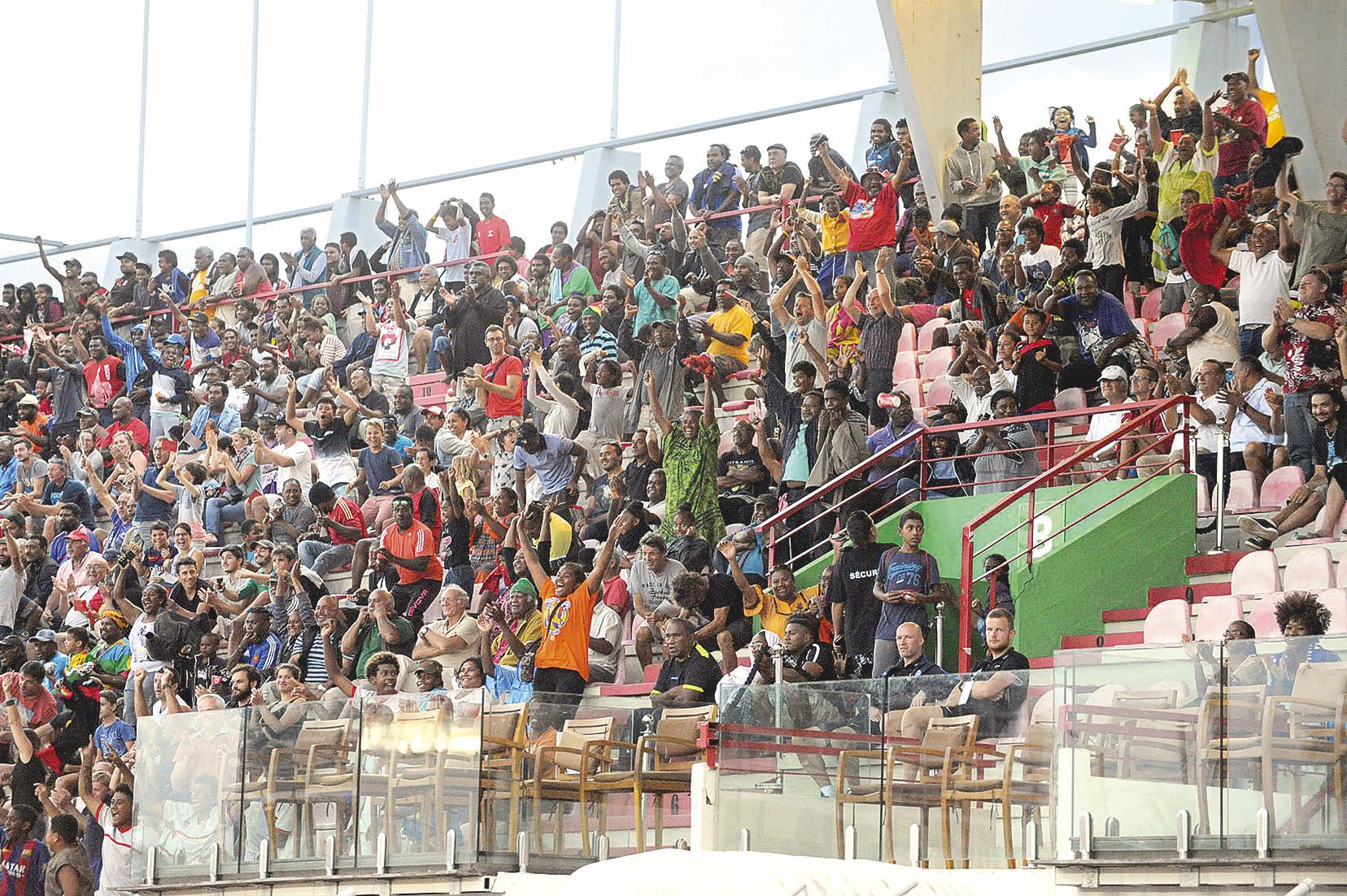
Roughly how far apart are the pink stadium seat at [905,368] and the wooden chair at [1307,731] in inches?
295

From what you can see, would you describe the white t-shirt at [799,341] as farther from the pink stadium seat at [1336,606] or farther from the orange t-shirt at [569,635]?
the pink stadium seat at [1336,606]

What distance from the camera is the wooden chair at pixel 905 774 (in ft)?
32.1

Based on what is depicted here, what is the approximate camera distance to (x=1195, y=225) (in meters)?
15.4

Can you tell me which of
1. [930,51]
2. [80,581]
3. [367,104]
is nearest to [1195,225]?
[930,51]

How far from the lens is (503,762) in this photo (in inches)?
442

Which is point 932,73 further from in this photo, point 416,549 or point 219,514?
point 219,514

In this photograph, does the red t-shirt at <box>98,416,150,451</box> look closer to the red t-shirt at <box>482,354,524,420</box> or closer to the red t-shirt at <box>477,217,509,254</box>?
the red t-shirt at <box>477,217,509,254</box>

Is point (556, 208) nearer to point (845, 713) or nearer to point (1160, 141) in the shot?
point (1160, 141)

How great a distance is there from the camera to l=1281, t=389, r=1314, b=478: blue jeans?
12.6m

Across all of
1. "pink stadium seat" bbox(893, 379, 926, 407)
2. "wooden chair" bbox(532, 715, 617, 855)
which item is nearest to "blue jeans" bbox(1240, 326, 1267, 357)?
"pink stadium seat" bbox(893, 379, 926, 407)

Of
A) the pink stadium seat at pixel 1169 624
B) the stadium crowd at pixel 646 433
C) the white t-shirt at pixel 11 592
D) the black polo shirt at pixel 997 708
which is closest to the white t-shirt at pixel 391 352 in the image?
the stadium crowd at pixel 646 433

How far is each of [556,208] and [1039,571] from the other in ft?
47.5

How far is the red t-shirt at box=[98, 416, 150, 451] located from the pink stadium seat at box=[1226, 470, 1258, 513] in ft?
39.5

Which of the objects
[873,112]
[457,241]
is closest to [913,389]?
[873,112]
